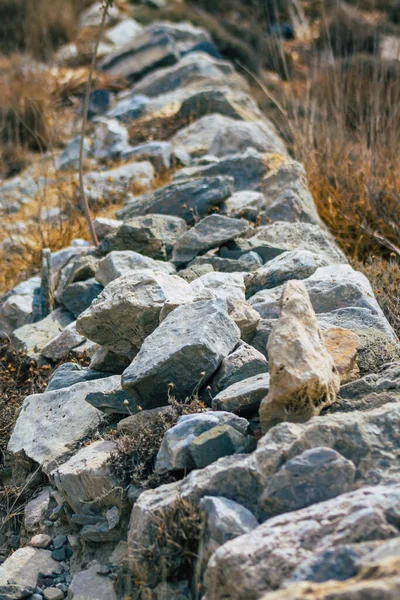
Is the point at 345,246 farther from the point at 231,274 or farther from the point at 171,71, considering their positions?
the point at 171,71

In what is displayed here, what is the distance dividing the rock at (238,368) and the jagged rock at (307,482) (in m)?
0.74

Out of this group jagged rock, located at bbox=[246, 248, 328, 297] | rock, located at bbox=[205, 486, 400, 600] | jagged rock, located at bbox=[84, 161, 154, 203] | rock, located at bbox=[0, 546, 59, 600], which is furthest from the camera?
jagged rock, located at bbox=[84, 161, 154, 203]

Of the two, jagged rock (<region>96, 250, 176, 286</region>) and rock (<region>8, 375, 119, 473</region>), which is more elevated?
jagged rock (<region>96, 250, 176, 286</region>)

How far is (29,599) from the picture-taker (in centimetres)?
257

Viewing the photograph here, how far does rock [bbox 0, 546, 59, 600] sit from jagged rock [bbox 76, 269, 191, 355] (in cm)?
95

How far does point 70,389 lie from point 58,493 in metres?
0.55

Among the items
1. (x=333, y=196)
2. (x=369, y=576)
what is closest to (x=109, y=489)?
(x=369, y=576)

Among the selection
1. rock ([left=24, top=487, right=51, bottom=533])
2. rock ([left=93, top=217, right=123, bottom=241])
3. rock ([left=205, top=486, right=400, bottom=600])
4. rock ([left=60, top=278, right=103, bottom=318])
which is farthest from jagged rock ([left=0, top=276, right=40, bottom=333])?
rock ([left=205, top=486, right=400, bottom=600])

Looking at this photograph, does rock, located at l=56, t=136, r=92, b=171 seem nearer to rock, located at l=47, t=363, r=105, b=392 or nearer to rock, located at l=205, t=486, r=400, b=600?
rock, located at l=47, t=363, r=105, b=392

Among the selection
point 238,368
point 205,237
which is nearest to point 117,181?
point 205,237

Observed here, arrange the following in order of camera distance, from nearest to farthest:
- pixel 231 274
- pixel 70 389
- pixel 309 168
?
pixel 70 389, pixel 231 274, pixel 309 168

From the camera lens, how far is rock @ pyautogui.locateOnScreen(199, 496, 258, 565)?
209 cm

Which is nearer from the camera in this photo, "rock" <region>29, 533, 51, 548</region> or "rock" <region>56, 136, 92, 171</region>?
"rock" <region>29, 533, 51, 548</region>

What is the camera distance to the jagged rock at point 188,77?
30.0 feet
